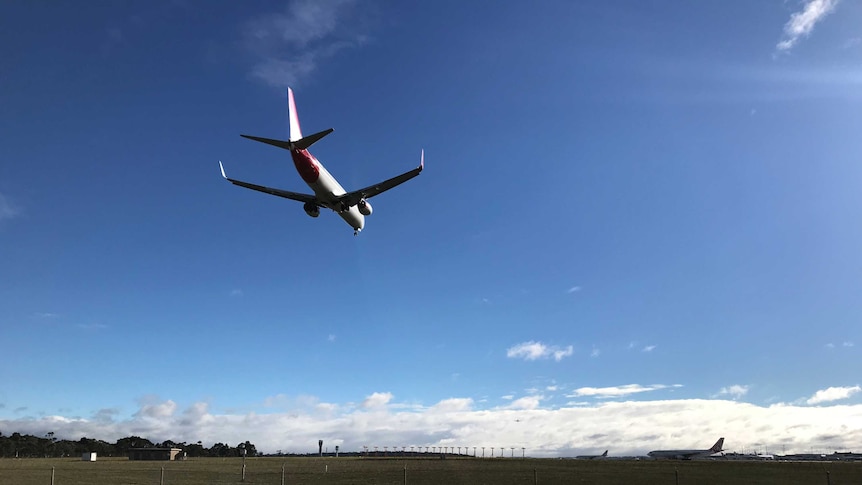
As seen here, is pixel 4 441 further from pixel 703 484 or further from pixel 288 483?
pixel 703 484

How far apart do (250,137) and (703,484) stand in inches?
1508

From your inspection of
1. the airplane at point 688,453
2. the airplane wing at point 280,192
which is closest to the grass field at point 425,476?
the airplane wing at point 280,192

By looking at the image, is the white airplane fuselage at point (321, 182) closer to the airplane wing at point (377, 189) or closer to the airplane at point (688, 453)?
the airplane wing at point (377, 189)

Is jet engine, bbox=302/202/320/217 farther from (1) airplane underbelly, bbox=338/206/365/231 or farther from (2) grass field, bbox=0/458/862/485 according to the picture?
(2) grass field, bbox=0/458/862/485

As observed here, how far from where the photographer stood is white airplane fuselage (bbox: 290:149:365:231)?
3634 centimetres

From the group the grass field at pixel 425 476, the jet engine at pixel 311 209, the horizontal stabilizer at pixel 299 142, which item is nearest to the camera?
the horizontal stabilizer at pixel 299 142

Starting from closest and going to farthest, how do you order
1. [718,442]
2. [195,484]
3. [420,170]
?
[420,170] < [195,484] < [718,442]

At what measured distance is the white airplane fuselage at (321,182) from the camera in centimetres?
3634

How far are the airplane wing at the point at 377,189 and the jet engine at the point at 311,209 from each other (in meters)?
2.28

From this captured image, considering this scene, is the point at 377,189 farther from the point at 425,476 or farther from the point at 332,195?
the point at 425,476

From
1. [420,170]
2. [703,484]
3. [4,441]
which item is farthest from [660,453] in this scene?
[4,441]

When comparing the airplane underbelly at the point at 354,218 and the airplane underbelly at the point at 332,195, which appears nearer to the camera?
the airplane underbelly at the point at 332,195

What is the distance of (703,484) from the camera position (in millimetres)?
41750

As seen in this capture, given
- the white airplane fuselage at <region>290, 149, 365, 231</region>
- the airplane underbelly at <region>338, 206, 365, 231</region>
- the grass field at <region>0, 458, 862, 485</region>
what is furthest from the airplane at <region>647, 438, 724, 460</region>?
the white airplane fuselage at <region>290, 149, 365, 231</region>
